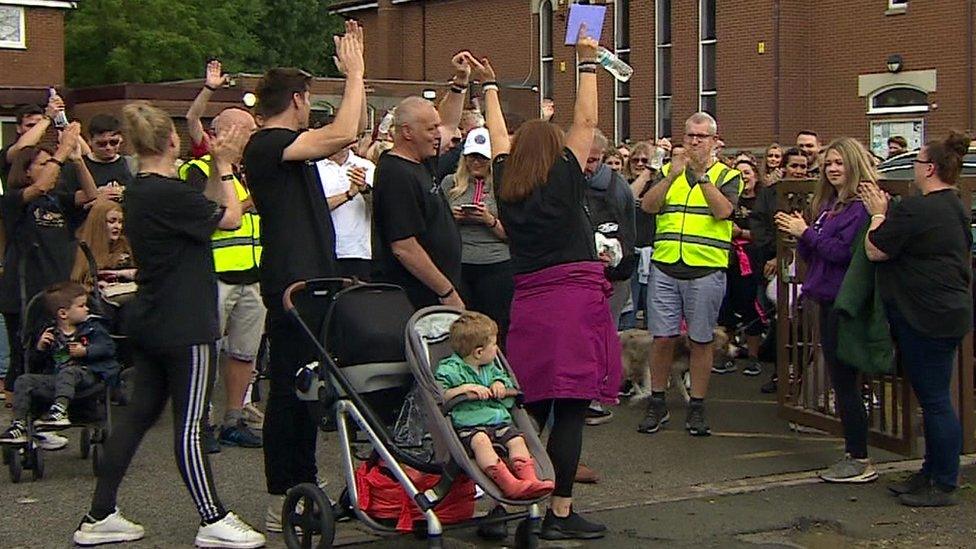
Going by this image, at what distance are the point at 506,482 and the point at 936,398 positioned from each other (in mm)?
2926

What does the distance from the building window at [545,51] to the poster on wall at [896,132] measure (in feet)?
34.4

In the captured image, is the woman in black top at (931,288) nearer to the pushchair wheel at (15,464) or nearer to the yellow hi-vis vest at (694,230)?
the yellow hi-vis vest at (694,230)

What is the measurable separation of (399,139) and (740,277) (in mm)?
6311

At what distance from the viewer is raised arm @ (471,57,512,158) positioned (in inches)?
299

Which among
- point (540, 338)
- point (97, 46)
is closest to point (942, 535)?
point (540, 338)

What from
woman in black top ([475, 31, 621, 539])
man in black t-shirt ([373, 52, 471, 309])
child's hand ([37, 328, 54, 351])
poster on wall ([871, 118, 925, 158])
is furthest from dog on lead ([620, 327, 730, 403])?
poster on wall ([871, 118, 925, 158])

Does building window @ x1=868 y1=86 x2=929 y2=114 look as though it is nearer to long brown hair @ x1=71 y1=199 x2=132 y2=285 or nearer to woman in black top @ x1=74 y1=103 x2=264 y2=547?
long brown hair @ x1=71 y1=199 x2=132 y2=285

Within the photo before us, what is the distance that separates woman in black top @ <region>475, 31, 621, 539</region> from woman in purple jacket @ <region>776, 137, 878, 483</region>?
1789 mm

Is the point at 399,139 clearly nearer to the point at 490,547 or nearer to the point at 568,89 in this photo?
A: the point at 490,547

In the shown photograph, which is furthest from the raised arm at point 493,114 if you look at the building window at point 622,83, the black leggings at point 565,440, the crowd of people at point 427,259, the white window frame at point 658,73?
the building window at point 622,83

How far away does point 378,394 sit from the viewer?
649 cm

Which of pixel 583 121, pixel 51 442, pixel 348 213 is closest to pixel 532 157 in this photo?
pixel 583 121

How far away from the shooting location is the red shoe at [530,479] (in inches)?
241

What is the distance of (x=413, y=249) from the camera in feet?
22.9
